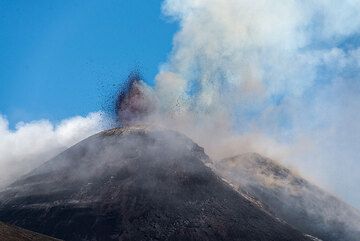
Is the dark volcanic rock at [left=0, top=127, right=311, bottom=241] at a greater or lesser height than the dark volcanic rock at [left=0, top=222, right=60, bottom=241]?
greater

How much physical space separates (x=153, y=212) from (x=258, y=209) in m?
36.8

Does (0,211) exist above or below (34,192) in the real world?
below

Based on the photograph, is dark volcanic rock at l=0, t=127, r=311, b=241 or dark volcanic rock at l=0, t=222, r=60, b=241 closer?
dark volcanic rock at l=0, t=222, r=60, b=241

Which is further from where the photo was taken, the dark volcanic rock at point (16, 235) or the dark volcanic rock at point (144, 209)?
the dark volcanic rock at point (144, 209)

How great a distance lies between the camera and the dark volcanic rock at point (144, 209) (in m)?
161

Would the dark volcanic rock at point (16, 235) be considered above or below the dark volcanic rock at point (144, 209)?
below

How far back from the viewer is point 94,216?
17112cm

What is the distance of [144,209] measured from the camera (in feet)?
561

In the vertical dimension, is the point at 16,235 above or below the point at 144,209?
below

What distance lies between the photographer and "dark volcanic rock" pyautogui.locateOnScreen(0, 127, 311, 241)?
529ft

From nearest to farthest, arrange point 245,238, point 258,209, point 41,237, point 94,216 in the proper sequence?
point 41,237 < point 245,238 < point 94,216 < point 258,209

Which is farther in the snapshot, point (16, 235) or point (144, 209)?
point (144, 209)

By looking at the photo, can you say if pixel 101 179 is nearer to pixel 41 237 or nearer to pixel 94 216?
pixel 94 216

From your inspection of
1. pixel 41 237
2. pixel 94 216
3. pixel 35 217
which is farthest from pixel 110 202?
pixel 41 237
